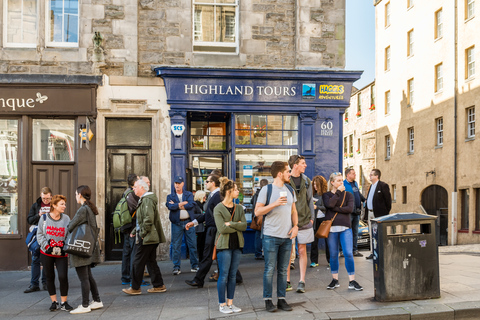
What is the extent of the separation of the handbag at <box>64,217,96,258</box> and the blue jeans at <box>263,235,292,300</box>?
8.04ft

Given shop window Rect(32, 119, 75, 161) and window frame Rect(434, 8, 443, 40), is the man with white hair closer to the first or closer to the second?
shop window Rect(32, 119, 75, 161)

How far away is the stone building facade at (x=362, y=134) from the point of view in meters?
36.3

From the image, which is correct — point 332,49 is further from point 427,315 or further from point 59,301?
point 59,301

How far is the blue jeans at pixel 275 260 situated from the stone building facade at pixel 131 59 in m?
5.29

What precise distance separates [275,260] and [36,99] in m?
7.33

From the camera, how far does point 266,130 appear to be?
39.6ft

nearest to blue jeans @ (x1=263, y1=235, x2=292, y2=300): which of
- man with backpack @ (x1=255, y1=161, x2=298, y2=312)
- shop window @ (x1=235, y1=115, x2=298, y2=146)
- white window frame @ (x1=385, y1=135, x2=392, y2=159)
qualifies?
man with backpack @ (x1=255, y1=161, x2=298, y2=312)

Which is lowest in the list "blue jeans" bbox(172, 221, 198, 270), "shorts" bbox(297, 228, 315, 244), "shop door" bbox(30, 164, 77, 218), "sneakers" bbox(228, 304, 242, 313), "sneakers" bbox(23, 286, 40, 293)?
"sneakers" bbox(23, 286, 40, 293)

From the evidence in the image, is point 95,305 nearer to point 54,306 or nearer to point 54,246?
point 54,306

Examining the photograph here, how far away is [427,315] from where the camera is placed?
249 inches

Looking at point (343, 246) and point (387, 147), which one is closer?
point (343, 246)

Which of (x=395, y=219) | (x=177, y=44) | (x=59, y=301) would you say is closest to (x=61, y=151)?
(x=177, y=44)

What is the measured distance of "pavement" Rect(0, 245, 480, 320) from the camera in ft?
21.2

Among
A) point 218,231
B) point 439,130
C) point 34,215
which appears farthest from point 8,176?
point 439,130
